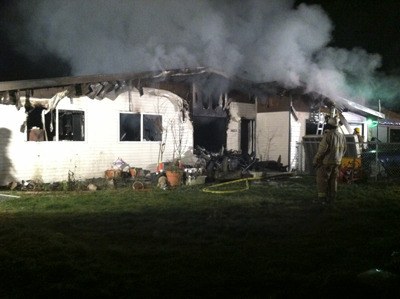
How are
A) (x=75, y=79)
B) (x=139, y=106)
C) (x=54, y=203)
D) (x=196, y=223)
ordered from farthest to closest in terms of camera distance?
(x=139, y=106) → (x=75, y=79) → (x=54, y=203) → (x=196, y=223)

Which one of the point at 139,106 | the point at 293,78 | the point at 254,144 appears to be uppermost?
the point at 293,78

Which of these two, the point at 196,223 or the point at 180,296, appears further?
the point at 196,223

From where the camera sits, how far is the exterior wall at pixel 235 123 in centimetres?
1691

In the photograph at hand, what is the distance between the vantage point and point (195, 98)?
1577 centimetres

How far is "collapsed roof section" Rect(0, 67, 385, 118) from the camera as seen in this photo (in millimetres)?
11180

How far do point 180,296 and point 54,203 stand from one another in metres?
5.82

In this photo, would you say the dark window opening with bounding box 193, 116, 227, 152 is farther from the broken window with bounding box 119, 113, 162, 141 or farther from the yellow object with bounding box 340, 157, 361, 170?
the yellow object with bounding box 340, 157, 361, 170

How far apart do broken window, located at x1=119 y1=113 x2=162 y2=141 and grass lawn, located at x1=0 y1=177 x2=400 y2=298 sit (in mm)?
4793

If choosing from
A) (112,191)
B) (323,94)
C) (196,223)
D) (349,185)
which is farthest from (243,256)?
(323,94)

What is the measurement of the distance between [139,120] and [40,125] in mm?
3489

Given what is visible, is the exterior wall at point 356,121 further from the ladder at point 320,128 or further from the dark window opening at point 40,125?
the dark window opening at point 40,125

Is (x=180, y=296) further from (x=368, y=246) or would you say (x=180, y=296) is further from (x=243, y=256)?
(x=368, y=246)

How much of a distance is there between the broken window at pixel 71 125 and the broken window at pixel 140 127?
141cm

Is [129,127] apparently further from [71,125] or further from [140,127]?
[71,125]
